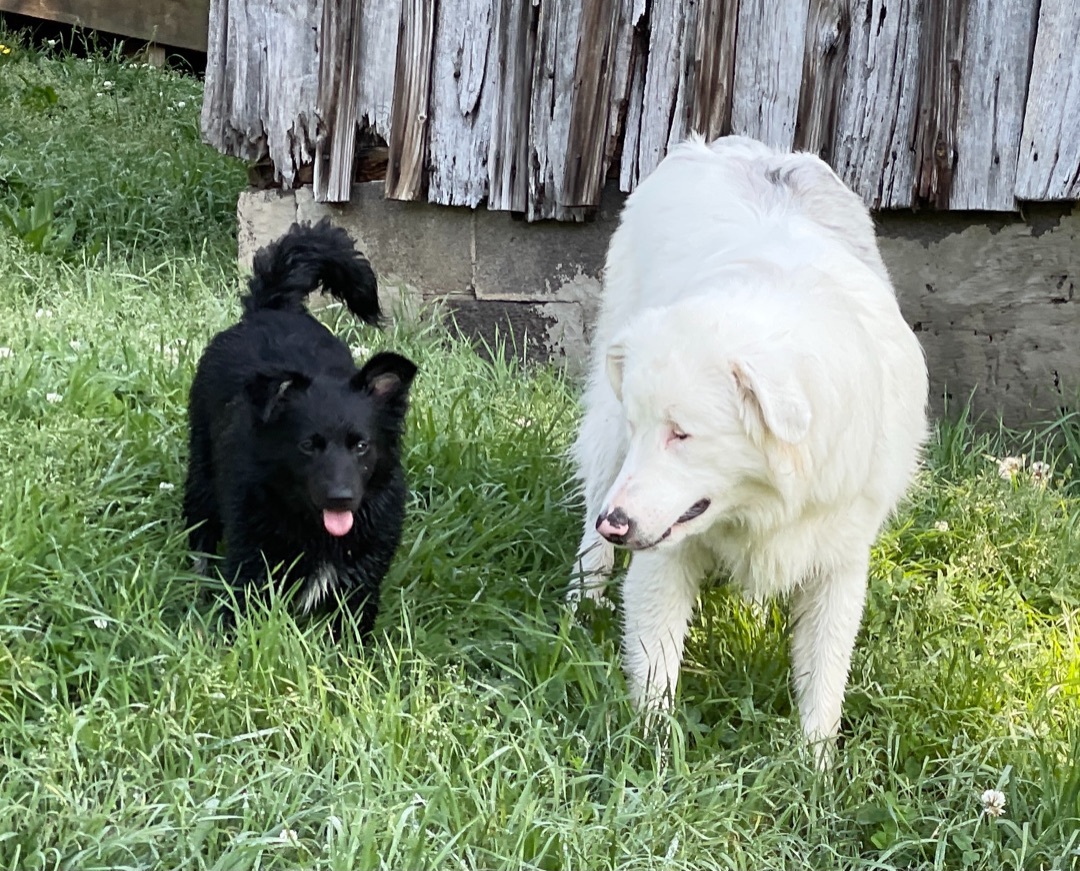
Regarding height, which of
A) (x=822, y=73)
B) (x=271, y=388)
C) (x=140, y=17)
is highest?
(x=140, y=17)

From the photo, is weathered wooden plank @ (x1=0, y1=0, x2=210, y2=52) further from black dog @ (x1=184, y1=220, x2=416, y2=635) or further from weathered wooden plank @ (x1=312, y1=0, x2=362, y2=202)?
black dog @ (x1=184, y1=220, x2=416, y2=635)

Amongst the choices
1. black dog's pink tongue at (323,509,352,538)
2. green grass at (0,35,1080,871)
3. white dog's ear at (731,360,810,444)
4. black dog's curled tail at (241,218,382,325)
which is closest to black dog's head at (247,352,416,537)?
black dog's pink tongue at (323,509,352,538)

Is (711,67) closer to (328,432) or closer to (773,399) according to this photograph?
(328,432)

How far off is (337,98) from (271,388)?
255cm

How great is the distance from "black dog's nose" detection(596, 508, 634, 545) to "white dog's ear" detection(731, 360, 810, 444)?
313 millimetres

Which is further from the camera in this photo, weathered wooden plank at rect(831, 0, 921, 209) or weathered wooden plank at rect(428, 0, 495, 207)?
weathered wooden plank at rect(428, 0, 495, 207)

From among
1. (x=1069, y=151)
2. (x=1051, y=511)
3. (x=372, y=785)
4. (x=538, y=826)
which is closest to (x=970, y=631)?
(x=1051, y=511)

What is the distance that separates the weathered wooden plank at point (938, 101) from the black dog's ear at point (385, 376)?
95.5 inches

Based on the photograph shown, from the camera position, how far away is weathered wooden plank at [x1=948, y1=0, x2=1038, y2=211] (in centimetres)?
464

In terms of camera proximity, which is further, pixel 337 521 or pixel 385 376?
pixel 385 376

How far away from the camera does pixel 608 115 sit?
5.13m

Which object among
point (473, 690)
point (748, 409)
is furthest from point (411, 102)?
point (748, 409)

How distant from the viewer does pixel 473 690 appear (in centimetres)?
304

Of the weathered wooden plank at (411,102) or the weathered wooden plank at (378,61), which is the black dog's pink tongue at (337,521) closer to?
the weathered wooden plank at (411,102)
